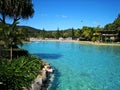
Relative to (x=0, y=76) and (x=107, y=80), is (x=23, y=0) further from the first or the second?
(x=0, y=76)

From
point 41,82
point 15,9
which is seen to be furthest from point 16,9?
point 41,82

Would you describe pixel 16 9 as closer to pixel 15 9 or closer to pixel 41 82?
pixel 15 9

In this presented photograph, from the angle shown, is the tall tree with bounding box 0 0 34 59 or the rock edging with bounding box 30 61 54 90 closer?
the rock edging with bounding box 30 61 54 90

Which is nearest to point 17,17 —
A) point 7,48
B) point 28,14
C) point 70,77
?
point 28,14

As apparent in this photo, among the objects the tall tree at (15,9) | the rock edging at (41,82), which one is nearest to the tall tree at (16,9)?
the tall tree at (15,9)

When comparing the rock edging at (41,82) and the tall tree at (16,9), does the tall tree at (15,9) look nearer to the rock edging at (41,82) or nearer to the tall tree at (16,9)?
the tall tree at (16,9)

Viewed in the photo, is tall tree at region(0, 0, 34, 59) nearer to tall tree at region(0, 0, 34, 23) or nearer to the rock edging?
tall tree at region(0, 0, 34, 23)

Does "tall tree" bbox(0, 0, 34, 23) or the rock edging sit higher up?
"tall tree" bbox(0, 0, 34, 23)

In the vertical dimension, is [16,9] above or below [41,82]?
above

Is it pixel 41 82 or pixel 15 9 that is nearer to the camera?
pixel 41 82

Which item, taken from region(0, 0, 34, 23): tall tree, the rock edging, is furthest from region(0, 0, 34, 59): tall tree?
the rock edging

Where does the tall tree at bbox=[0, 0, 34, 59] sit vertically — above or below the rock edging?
above

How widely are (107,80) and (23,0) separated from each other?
57.8 ft

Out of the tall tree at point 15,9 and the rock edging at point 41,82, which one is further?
the tall tree at point 15,9
